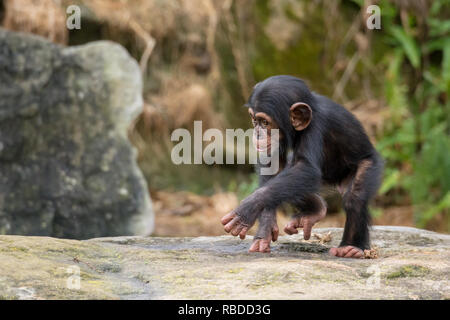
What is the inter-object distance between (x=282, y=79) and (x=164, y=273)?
91.2 inches

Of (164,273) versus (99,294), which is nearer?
(99,294)

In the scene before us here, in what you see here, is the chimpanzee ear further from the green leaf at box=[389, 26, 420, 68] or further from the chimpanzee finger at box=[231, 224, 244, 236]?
the green leaf at box=[389, 26, 420, 68]

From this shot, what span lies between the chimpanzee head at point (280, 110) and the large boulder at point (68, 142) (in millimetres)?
4036

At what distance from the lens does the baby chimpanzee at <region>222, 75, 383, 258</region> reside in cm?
531

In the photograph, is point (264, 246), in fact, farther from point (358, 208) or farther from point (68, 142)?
point (68, 142)

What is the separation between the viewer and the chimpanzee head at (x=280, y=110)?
564 centimetres

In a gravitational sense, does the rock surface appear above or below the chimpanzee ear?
below

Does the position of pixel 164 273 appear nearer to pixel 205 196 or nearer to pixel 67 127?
pixel 67 127

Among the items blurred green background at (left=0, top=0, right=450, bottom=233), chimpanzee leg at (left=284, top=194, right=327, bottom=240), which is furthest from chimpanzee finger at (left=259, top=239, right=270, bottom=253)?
blurred green background at (left=0, top=0, right=450, bottom=233)

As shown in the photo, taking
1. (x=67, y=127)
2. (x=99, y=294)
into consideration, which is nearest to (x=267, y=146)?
(x=99, y=294)

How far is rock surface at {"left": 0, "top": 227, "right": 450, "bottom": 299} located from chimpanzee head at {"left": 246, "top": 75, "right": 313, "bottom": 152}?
1.03 m

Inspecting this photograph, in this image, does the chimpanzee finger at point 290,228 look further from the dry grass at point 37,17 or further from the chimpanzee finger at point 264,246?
the dry grass at point 37,17

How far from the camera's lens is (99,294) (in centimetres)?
362

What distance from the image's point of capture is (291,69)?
13836mm
